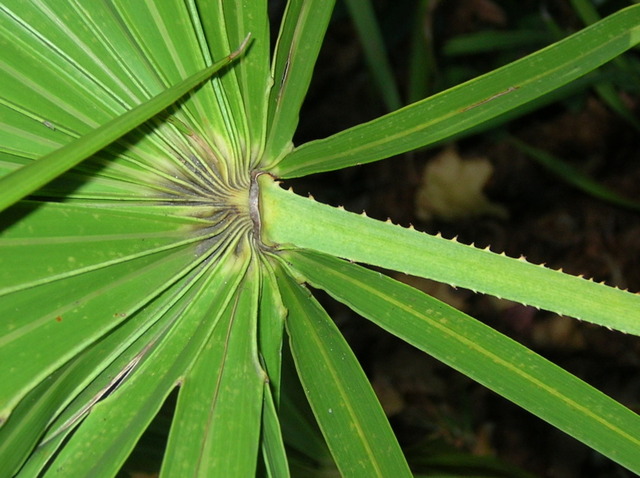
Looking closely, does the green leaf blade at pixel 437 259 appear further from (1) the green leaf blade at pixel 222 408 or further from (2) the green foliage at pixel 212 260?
(1) the green leaf blade at pixel 222 408

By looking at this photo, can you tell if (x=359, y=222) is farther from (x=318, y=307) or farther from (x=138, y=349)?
(x=138, y=349)

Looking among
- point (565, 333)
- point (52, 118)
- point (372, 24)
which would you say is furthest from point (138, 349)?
point (565, 333)

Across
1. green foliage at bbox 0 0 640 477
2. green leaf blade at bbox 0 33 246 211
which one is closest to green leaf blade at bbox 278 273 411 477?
green foliage at bbox 0 0 640 477

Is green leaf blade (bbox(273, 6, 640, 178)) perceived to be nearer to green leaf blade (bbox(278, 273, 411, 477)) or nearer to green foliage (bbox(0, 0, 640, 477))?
green foliage (bbox(0, 0, 640, 477))

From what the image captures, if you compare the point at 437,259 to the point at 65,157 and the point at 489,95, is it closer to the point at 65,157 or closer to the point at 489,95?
the point at 489,95

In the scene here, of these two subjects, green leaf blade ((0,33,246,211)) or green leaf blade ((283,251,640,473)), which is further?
green leaf blade ((283,251,640,473))

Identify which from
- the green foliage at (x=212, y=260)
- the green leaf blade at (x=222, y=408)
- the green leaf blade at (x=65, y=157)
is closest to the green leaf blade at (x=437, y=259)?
the green foliage at (x=212, y=260)

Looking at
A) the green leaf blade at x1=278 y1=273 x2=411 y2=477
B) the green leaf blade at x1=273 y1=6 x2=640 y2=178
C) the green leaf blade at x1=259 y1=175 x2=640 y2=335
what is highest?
the green leaf blade at x1=273 y1=6 x2=640 y2=178

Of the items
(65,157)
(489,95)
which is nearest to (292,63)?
(489,95)
